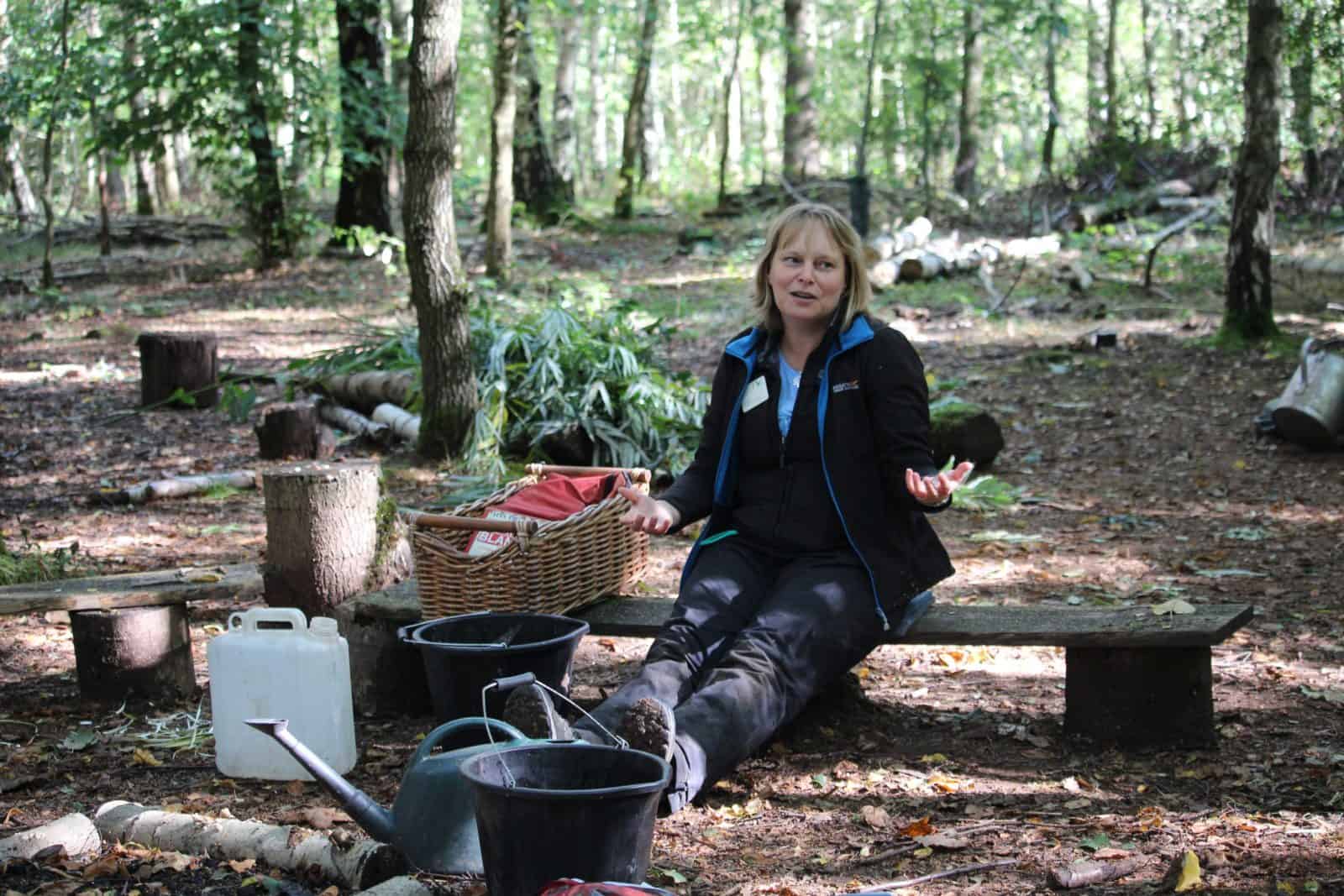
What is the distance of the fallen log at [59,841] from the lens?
2977 millimetres

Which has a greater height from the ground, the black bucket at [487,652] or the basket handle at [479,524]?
the basket handle at [479,524]

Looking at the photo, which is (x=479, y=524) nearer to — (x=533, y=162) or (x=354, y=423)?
(x=354, y=423)

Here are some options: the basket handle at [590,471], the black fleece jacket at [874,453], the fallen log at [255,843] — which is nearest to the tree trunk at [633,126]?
the basket handle at [590,471]

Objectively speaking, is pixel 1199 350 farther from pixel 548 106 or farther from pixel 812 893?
pixel 548 106

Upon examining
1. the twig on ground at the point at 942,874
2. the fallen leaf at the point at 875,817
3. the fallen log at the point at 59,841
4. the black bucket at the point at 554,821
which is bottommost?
the fallen leaf at the point at 875,817

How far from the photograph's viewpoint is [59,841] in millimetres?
3023

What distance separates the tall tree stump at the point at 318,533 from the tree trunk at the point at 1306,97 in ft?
34.5

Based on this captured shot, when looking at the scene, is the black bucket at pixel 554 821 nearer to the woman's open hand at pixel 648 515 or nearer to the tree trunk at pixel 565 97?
the woman's open hand at pixel 648 515

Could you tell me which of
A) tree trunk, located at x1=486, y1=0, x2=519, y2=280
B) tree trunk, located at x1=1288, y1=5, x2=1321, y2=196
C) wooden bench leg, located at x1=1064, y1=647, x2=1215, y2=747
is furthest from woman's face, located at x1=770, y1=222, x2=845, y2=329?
tree trunk, located at x1=1288, y1=5, x2=1321, y2=196

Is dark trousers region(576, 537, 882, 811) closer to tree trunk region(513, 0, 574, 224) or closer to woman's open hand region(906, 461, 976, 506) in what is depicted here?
woman's open hand region(906, 461, 976, 506)

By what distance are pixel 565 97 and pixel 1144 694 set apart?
18.6 meters

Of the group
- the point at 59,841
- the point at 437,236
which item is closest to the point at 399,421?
the point at 437,236

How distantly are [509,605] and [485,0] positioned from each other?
16.9 metres

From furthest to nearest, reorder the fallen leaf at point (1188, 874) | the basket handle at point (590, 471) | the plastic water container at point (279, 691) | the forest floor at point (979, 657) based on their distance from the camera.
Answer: the basket handle at point (590, 471)
the plastic water container at point (279, 691)
the forest floor at point (979, 657)
the fallen leaf at point (1188, 874)
